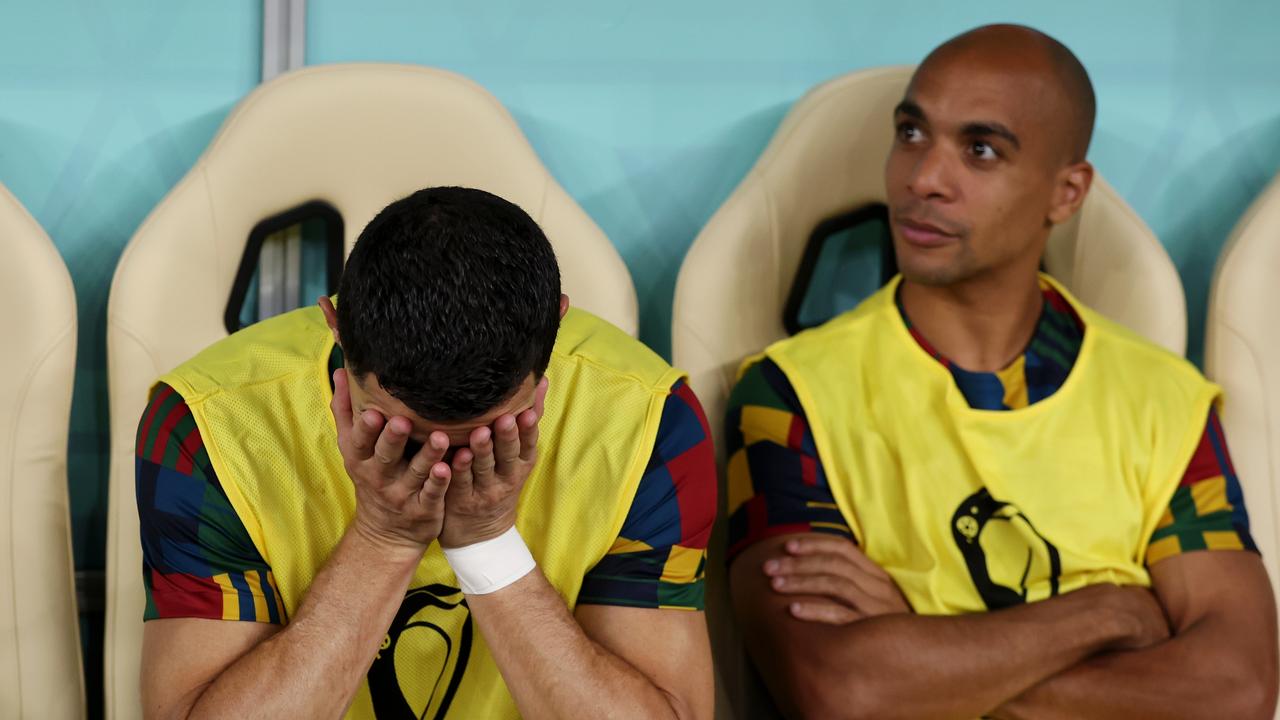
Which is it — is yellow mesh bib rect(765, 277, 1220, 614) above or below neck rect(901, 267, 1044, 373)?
below

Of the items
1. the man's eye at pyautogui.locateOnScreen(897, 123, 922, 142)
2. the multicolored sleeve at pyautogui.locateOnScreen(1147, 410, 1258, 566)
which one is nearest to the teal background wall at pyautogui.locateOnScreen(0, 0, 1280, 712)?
the man's eye at pyautogui.locateOnScreen(897, 123, 922, 142)

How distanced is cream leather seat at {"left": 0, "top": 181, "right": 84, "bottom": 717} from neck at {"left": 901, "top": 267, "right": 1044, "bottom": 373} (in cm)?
102

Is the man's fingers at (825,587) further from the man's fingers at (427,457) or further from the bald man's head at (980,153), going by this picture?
the man's fingers at (427,457)

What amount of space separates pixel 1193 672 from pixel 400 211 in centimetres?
99

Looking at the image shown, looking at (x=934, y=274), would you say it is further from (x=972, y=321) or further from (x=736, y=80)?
(x=736, y=80)

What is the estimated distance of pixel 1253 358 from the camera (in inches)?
72.0

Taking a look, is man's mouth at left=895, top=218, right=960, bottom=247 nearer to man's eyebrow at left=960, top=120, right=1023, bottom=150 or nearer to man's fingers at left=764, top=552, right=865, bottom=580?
man's eyebrow at left=960, top=120, right=1023, bottom=150

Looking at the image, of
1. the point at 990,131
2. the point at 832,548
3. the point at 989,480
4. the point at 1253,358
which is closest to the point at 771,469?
the point at 832,548

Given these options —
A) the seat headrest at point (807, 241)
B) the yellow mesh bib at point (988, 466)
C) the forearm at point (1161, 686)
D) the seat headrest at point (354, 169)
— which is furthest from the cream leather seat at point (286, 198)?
the forearm at point (1161, 686)

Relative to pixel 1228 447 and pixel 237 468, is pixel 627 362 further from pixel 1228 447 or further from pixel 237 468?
pixel 1228 447

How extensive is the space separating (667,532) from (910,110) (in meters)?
0.69

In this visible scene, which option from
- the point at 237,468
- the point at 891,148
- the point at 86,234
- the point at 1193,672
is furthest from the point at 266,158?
the point at 1193,672

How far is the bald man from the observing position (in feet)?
4.85

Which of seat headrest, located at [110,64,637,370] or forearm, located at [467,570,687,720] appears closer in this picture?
forearm, located at [467,570,687,720]
